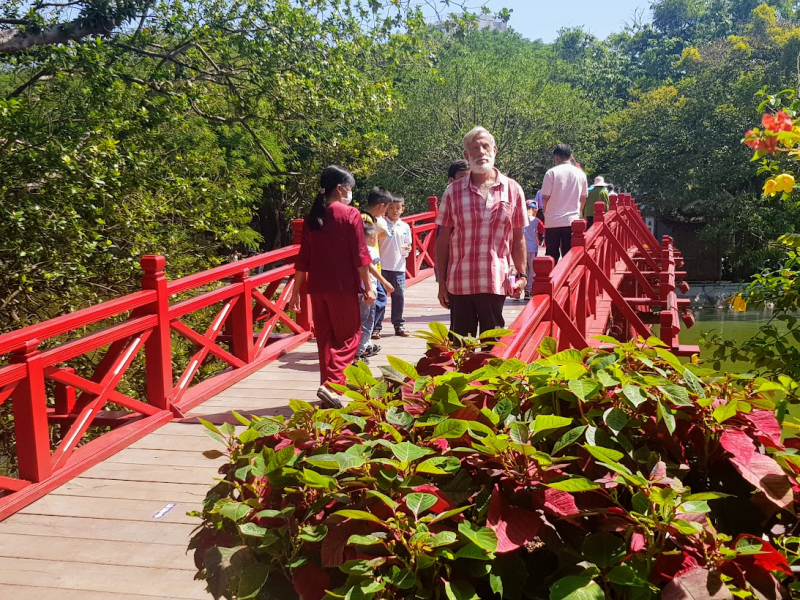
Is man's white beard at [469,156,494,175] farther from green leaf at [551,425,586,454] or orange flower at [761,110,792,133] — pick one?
green leaf at [551,425,586,454]

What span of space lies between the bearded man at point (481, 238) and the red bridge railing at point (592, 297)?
12.3 inches

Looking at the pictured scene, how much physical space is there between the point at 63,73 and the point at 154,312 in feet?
16.3

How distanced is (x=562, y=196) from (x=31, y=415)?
5468 mm

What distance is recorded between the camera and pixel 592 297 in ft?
26.6

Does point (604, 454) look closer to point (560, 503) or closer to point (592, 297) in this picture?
point (560, 503)

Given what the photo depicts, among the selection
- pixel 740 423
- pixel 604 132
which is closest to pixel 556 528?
pixel 740 423

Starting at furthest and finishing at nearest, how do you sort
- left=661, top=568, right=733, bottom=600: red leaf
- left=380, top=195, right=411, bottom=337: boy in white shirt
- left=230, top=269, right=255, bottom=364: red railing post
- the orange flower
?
left=380, top=195, right=411, bottom=337: boy in white shirt, left=230, top=269, right=255, bottom=364: red railing post, the orange flower, left=661, top=568, right=733, bottom=600: red leaf

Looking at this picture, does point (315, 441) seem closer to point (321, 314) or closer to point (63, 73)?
point (321, 314)

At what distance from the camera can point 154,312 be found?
5344 mm

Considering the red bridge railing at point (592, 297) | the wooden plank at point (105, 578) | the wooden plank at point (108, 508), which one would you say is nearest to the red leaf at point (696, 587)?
the red bridge railing at point (592, 297)

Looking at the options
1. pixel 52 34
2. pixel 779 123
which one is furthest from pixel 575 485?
pixel 52 34

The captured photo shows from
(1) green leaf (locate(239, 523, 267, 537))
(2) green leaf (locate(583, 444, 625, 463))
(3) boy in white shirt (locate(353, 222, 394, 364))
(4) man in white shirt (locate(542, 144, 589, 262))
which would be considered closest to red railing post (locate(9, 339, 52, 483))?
(3) boy in white shirt (locate(353, 222, 394, 364))

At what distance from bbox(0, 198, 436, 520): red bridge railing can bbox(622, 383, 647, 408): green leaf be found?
10.6 feet

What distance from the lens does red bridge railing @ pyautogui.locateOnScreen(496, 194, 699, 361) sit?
11.7 feet
